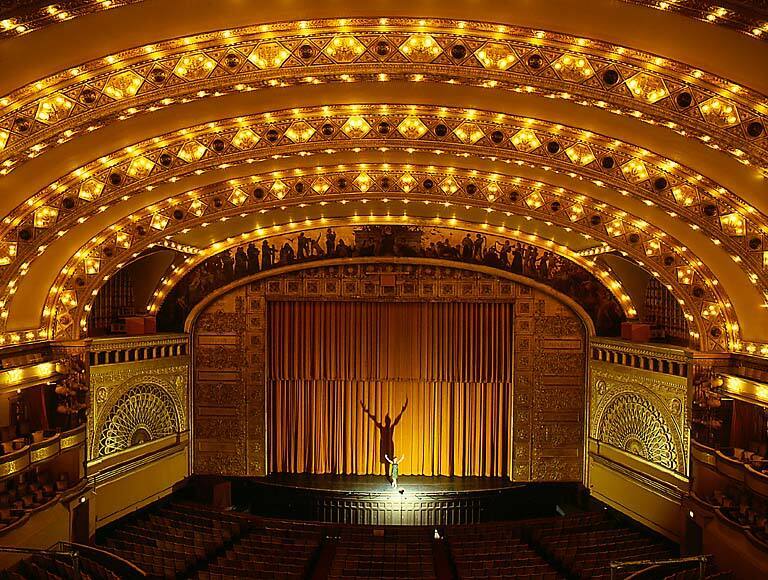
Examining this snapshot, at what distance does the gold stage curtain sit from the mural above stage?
64.9 inches

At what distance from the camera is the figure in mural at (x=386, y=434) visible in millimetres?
22891

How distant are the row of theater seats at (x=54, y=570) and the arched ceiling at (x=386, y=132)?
4886 mm

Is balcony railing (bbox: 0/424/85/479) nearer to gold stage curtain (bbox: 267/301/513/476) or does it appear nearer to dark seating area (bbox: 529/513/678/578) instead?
gold stage curtain (bbox: 267/301/513/476)

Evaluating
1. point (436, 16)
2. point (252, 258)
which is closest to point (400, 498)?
point (252, 258)

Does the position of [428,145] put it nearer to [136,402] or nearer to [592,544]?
[592,544]

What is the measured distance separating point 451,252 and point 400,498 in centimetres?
773

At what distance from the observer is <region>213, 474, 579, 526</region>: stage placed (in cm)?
2073

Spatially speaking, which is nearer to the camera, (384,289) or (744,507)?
(744,507)

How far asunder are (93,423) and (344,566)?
8.45m

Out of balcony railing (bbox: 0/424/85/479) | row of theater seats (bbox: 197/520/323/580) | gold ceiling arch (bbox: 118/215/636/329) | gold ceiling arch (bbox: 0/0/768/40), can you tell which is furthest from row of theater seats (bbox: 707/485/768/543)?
balcony railing (bbox: 0/424/85/479)

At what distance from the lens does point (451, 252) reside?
70.3ft

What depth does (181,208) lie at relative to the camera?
55.9 feet

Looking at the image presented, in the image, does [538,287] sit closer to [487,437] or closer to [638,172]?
[487,437]

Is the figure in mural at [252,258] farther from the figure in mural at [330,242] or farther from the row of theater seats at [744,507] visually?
the row of theater seats at [744,507]
